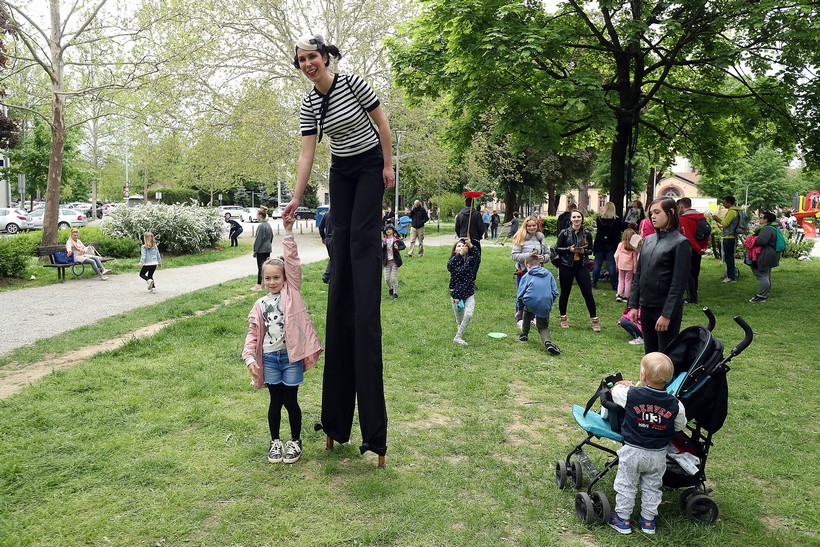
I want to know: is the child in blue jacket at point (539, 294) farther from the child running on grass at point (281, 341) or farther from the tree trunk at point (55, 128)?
the tree trunk at point (55, 128)

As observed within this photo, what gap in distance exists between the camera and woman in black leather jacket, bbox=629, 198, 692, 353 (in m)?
5.04

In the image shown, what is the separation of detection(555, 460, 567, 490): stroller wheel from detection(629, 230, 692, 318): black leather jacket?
5.78 ft

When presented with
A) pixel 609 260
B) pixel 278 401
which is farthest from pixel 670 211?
pixel 609 260

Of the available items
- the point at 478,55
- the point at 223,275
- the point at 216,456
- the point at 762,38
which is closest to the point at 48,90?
the point at 223,275

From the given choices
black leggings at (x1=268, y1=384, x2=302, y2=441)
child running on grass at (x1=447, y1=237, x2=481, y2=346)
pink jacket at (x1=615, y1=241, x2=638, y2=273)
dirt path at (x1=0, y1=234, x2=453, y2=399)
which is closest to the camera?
black leggings at (x1=268, y1=384, x2=302, y2=441)

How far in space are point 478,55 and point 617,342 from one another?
20.6 ft

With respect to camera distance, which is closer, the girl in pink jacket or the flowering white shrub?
the girl in pink jacket

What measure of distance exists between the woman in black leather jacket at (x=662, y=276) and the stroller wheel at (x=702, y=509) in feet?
5.71

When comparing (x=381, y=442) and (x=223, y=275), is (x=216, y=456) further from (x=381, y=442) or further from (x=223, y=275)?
(x=223, y=275)

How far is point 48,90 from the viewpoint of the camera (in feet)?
61.4

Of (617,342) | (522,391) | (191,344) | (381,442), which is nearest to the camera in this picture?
(381,442)

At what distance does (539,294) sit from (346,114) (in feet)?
15.7

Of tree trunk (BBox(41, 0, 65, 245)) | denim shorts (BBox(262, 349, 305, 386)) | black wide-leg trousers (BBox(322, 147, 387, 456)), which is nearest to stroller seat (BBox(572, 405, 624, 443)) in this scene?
black wide-leg trousers (BBox(322, 147, 387, 456))

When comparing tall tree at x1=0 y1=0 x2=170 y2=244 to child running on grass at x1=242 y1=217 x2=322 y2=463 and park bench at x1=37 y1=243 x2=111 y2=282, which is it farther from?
child running on grass at x1=242 y1=217 x2=322 y2=463
